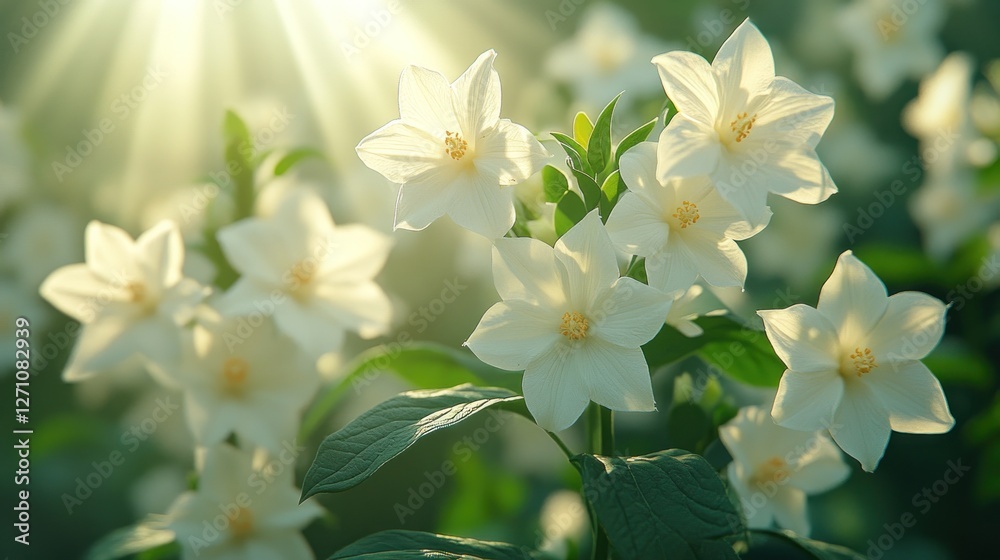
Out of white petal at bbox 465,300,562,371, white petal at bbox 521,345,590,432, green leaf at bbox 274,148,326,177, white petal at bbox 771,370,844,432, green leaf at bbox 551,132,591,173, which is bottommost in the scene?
white petal at bbox 771,370,844,432

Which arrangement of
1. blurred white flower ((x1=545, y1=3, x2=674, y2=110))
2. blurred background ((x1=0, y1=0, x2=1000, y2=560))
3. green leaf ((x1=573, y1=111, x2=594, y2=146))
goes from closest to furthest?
green leaf ((x1=573, y1=111, x2=594, y2=146))
blurred background ((x1=0, y1=0, x2=1000, y2=560))
blurred white flower ((x1=545, y1=3, x2=674, y2=110))

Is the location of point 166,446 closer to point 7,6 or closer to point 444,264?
point 444,264

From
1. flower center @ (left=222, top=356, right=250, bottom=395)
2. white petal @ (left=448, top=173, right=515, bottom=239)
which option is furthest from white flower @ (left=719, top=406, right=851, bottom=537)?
flower center @ (left=222, top=356, right=250, bottom=395)

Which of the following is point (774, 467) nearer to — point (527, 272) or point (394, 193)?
point (527, 272)

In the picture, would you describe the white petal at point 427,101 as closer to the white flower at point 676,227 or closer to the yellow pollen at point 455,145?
the yellow pollen at point 455,145

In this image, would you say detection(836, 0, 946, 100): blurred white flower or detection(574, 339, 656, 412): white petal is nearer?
detection(574, 339, 656, 412): white petal

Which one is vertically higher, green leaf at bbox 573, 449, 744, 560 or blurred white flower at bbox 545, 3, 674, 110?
blurred white flower at bbox 545, 3, 674, 110

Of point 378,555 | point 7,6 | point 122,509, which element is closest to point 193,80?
point 7,6

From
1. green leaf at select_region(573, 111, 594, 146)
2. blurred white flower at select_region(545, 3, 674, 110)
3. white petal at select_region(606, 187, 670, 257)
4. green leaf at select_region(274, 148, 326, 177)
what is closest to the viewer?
white petal at select_region(606, 187, 670, 257)

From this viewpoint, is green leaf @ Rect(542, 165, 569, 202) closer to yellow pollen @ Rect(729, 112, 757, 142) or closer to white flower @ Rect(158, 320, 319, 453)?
yellow pollen @ Rect(729, 112, 757, 142)
